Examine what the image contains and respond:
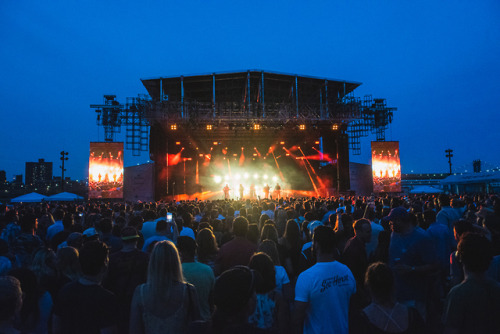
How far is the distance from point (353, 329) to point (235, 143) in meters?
29.5

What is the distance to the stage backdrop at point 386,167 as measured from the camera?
26375mm

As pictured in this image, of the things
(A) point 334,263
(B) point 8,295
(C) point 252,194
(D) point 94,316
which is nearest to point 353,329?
(A) point 334,263

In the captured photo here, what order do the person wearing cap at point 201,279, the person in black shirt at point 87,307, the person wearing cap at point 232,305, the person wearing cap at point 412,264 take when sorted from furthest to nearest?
the person wearing cap at point 412,264 < the person wearing cap at point 201,279 < the person in black shirt at point 87,307 < the person wearing cap at point 232,305

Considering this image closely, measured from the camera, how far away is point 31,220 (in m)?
5.11

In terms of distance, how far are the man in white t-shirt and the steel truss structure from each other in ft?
68.3

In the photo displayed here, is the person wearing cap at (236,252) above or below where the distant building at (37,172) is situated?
below

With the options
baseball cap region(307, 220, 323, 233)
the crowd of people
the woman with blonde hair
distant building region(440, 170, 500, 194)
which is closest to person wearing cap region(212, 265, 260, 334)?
the crowd of people

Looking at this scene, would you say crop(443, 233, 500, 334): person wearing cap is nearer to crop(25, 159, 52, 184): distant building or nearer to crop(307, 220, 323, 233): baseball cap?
crop(307, 220, 323, 233): baseball cap

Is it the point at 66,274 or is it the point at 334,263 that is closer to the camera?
the point at 334,263

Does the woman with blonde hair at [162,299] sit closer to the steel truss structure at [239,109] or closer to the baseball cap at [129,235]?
the baseball cap at [129,235]

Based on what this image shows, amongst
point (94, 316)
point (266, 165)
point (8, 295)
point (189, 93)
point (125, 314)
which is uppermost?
point (189, 93)

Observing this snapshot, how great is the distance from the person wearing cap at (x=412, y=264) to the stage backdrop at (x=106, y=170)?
2383 cm

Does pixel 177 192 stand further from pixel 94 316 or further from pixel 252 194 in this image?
pixel 94 316

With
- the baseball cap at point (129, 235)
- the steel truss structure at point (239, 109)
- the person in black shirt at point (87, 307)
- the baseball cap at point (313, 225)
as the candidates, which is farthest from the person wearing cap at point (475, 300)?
the steel truss structure at point (239, 109)
